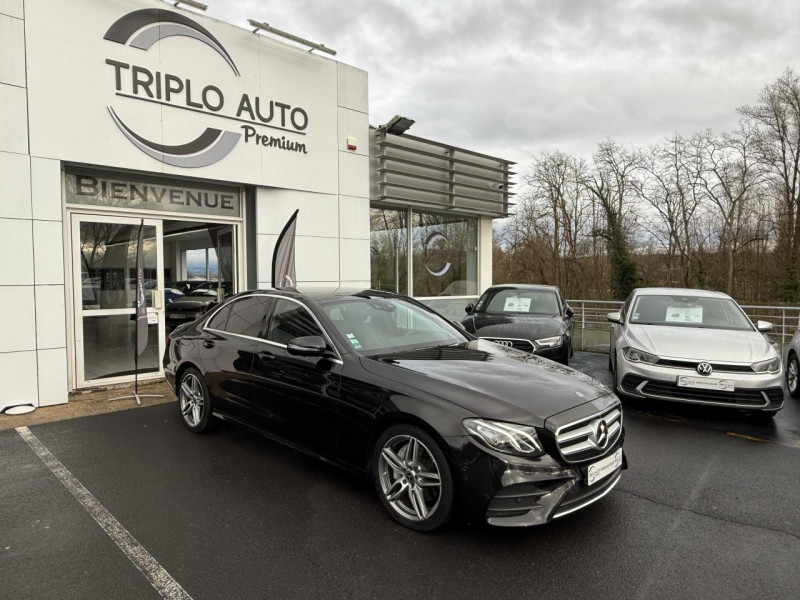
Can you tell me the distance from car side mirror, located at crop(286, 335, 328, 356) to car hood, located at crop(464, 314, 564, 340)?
439 cm

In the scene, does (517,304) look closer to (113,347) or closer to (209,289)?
(209,289)

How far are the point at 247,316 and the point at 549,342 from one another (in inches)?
179

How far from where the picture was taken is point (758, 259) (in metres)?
24.8

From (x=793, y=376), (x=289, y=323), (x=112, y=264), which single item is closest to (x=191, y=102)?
(x=112, y=264)

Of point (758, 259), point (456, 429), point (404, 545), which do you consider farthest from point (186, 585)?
point (758, 259)

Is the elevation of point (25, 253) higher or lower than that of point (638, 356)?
higher

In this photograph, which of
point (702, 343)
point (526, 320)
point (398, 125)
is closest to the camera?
point (702, 343)

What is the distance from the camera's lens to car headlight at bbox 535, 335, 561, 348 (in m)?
7.38

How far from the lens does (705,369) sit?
530 cm

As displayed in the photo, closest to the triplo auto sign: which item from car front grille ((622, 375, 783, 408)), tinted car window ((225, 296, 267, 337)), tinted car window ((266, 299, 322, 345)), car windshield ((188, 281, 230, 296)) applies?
car windshield ((188, 281, 230, 296))

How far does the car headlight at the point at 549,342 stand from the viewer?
7383mm

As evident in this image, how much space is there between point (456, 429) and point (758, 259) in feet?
92.0

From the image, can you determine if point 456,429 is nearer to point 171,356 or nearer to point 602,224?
point 171,356

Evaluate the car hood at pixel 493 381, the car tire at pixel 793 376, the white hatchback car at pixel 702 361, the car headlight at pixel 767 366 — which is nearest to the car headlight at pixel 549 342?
the white hatchback car at pixel 702 361
